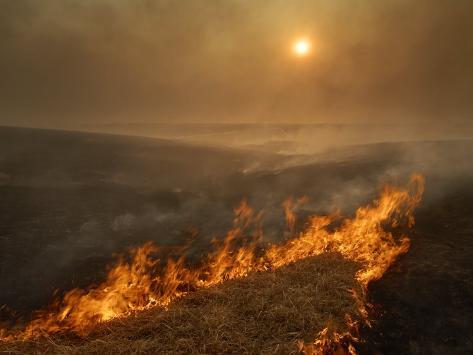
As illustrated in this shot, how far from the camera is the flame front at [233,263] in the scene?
670 cm

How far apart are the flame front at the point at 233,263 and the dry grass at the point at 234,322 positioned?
35 cm

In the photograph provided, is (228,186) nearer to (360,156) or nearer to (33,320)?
(360,156)

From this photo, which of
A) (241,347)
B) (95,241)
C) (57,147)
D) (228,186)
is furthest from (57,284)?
(57,147)

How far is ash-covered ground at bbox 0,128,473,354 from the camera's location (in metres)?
6.29

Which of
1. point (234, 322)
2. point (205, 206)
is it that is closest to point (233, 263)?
point (234, 322)

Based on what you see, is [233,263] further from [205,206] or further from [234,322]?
[205,206]

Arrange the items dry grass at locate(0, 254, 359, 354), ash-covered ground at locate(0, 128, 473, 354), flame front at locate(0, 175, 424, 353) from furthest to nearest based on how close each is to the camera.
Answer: flame front at locate(0, 175, 424, 353)
ash-covered ground at locate(0, 128, 473, 354)
dry grass at locate(0, 254, 359, 354)

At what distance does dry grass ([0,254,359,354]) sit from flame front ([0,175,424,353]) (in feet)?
1.14

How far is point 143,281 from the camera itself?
7664 mm

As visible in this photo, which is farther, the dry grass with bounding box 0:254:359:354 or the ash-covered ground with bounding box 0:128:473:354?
the ash-covered ground with bounding box 0:128:473:354

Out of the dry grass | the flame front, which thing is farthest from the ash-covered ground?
the dry grass

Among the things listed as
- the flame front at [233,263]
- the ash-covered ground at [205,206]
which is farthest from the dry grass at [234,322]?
the ash-covered ground at [205,206]

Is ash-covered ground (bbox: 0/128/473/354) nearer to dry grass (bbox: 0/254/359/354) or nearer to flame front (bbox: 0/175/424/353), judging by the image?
flame front (bbox: 0/175/424/353)

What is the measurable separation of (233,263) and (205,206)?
3126 mm
